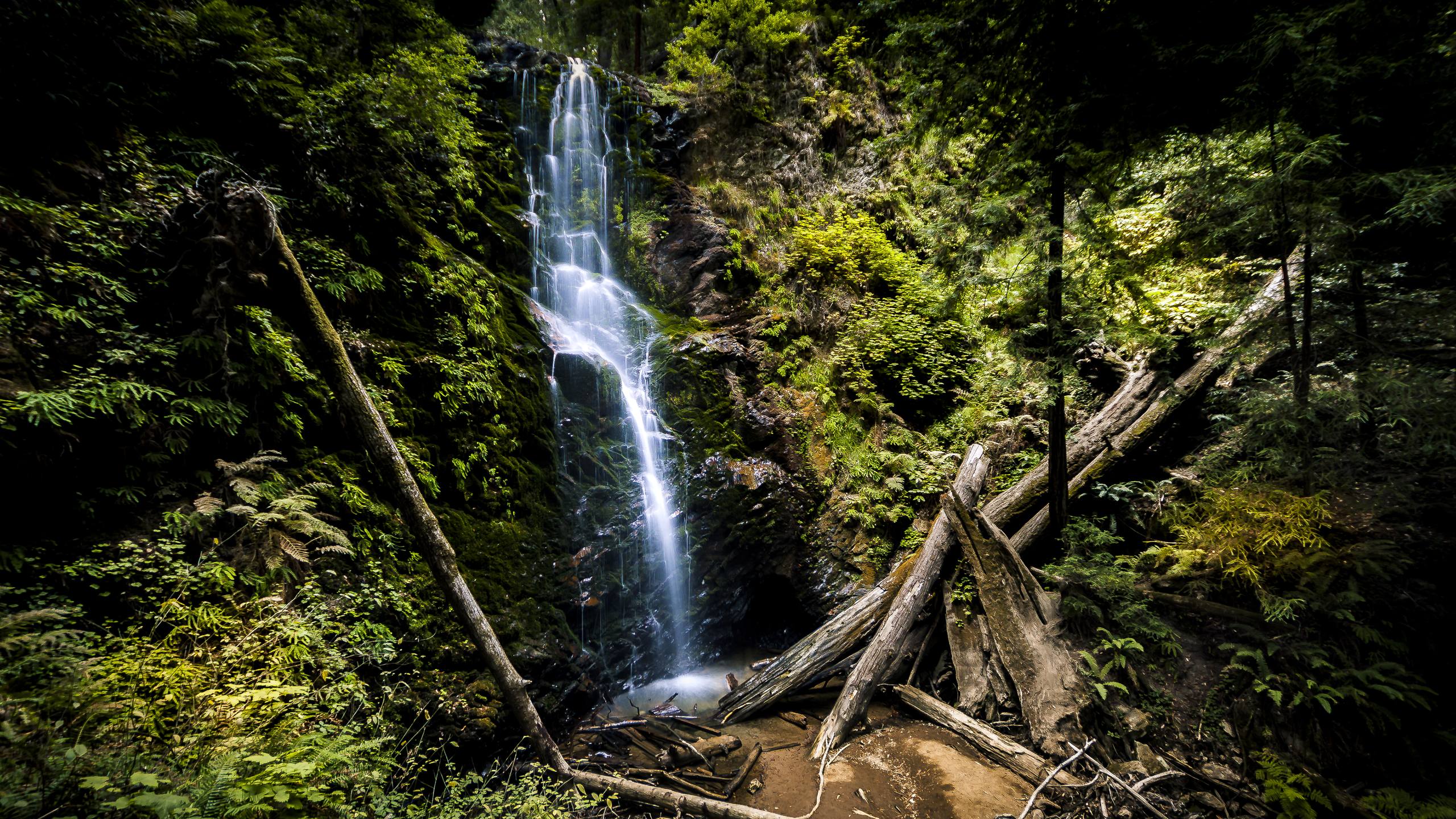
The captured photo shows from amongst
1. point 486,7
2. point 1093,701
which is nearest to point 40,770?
point 1093,701

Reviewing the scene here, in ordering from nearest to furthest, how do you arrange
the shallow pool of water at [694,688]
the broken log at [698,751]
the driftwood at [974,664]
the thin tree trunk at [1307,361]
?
the thin tree trunk at [1307,361], the broken log at [698,751], the driftwood at [974,664], the shallow pool of water at [694,688]

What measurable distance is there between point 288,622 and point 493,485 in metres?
2.66

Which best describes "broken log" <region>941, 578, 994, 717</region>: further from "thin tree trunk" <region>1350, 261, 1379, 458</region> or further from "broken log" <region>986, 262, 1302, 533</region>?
"thin tree trunk" <region>1350, 261, 1379, 458</region>

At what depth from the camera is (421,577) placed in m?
4.43

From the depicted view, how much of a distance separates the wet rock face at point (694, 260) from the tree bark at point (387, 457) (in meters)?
6.75

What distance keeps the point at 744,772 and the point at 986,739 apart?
2.50 metres

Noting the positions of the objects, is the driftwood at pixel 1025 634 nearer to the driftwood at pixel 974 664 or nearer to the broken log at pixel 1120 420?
the driftwood at pixel 974 664

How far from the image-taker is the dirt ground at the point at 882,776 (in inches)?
165

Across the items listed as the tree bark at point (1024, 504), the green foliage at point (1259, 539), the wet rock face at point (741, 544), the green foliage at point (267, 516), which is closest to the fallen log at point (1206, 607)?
the green foliage at point (1259, 539)

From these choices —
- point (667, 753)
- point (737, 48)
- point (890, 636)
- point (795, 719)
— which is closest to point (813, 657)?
point (795, 719)

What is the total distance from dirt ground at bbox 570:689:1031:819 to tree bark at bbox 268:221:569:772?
2.10 meters

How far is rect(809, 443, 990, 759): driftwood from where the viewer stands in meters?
5.30

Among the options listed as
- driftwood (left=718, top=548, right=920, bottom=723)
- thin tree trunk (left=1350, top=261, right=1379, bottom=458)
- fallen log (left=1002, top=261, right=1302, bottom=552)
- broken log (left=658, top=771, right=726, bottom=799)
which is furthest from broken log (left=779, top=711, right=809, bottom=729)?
thin tree trunk (left=1350, top=261, right=1379, bottom=458)

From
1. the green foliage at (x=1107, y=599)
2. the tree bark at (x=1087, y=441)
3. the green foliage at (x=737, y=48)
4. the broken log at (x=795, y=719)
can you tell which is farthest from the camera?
the green foliage at (x=737, y=48)
